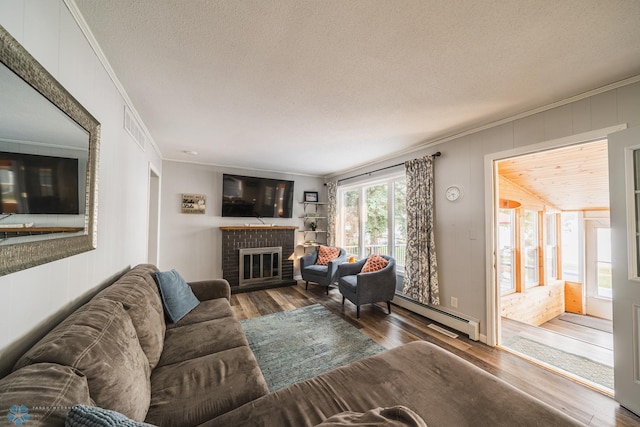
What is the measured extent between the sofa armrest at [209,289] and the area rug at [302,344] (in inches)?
22.9

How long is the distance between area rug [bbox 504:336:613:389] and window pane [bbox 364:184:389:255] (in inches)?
78.4

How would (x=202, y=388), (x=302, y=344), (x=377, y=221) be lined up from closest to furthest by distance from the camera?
(x=202, y=388)
(x=302, y=344)
(x=377, y=221)

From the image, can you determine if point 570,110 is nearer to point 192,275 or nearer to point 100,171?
point 100,171

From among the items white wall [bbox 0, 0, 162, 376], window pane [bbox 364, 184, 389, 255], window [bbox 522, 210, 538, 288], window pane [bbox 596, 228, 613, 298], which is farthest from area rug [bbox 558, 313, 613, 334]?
white wall [bbox 0, 0, 162, 376]

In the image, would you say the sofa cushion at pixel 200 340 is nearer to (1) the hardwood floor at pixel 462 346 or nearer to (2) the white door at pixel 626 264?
(1) the hardwood floor at pixel 462 346

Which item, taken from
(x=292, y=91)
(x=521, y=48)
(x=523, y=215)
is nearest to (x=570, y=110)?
(x=521, y=48)

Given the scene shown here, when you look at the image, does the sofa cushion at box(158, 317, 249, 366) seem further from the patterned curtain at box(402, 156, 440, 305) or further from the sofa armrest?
the patterned curtain at box(402, 156, 440, 305)

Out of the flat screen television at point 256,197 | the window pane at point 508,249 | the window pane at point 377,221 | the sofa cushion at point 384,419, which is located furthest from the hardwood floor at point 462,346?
the window pane at point 508,249

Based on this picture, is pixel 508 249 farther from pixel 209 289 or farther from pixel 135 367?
pixel 135 367

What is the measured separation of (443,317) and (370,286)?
0.96m

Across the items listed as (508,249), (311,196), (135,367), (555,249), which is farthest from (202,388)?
(555,249)

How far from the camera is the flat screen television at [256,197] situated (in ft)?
14.2

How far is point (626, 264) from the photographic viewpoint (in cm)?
163

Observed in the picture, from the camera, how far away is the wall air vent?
76.5 inches
